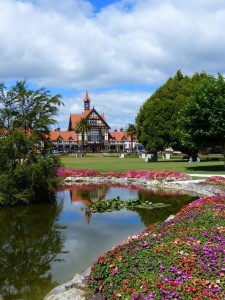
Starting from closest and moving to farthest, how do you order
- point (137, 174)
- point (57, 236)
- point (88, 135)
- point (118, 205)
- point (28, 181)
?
1. point (57, 236)
2. point (118, 205)
3. point (28, 181)
4. point (137, 174)
5. point (88, 135)

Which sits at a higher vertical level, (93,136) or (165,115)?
(165,115)

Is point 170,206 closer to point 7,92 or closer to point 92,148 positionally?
point 7,92

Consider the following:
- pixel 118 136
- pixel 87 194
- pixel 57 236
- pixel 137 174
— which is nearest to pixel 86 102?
pixel 118 136

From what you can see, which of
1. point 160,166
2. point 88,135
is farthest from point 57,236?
point 88,135

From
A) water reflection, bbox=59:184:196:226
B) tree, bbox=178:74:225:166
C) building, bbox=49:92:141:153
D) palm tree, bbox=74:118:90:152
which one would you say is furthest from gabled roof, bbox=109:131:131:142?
water reflection, bbox=59:184:196:226

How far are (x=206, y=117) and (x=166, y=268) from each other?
99.9 ft

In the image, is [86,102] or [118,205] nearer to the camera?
[118,205]

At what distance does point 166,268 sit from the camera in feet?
20.4

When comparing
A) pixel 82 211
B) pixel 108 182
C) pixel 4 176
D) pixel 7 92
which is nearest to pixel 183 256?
pixel 82 211

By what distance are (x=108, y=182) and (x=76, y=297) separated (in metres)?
24.2

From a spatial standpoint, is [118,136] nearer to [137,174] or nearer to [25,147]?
[137,174]

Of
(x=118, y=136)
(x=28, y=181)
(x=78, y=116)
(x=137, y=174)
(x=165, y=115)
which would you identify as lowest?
(x=137, y=174)

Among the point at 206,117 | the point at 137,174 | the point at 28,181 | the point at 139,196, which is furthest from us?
the point at 206,117

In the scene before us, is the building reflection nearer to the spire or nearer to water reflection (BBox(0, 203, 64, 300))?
water reflection (BBox(0, 203, 64, 300))
